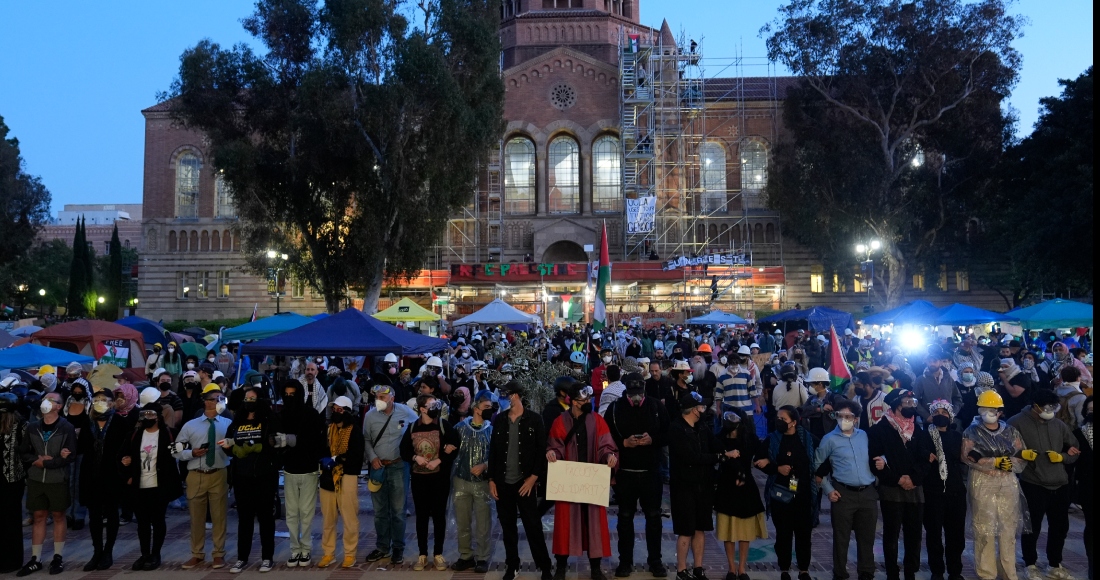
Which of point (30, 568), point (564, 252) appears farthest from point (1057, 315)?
point (564, 252)

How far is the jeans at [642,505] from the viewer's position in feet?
24.5

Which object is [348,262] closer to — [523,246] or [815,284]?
[523,246]

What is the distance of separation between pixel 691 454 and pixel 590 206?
3737 centimetres

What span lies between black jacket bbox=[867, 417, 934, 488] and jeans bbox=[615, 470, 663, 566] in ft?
6.44

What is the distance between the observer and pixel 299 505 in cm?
785

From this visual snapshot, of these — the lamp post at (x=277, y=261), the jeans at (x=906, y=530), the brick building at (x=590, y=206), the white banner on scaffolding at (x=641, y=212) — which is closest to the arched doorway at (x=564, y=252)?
the brick building at (x=590, y=206)

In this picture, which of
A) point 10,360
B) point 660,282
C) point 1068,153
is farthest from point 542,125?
point 10,360

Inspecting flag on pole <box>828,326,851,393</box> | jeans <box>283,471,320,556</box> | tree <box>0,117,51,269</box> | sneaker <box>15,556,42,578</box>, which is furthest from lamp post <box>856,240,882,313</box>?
tree <box>0,117,51,269</box>

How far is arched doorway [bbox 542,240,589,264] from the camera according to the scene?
146ft

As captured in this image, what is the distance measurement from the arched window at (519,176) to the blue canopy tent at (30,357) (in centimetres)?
3203

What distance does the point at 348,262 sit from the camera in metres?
28.9

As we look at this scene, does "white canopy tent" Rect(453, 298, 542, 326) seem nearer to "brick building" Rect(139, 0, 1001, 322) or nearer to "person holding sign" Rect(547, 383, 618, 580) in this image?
"person holding sign" Rect(547, 383, 618, 580)

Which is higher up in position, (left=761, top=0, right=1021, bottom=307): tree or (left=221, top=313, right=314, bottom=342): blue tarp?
(left=761, top=0, right=1021, bottom=307): tree

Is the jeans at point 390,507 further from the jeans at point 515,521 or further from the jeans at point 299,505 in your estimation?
the jeans at point 515,521
